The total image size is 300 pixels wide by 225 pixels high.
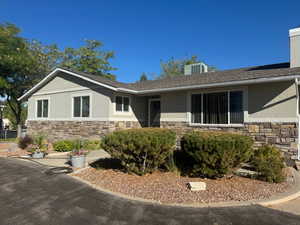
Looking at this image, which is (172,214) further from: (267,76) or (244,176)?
(267,76)

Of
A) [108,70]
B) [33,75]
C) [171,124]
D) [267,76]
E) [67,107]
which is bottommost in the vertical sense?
[171,124]

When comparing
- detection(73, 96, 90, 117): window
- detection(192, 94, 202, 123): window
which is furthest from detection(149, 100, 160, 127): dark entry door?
detection(73, 96, 90, 117): window

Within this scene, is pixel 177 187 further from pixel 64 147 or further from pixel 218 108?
pixel 64 147

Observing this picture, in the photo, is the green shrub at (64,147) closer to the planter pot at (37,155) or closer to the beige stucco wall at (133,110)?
the planter pot at (37,155)

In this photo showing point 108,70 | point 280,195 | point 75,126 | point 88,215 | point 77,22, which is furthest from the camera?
point 108,70

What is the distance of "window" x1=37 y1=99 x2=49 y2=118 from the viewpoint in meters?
13.9

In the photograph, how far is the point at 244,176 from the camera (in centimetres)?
539

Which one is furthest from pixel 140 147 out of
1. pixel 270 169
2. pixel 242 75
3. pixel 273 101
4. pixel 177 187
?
pixel 242 75

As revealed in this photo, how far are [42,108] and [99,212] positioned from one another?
1320 cm

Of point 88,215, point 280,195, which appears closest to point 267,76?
point 280,195

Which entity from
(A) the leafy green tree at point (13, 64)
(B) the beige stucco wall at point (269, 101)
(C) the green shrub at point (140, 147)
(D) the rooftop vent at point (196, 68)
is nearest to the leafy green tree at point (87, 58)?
(A) the leafy green tree at point (13, 64)

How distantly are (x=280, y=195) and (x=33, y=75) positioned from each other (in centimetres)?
2193

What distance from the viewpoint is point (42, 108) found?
14203mm

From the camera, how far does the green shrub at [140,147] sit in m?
5.15
